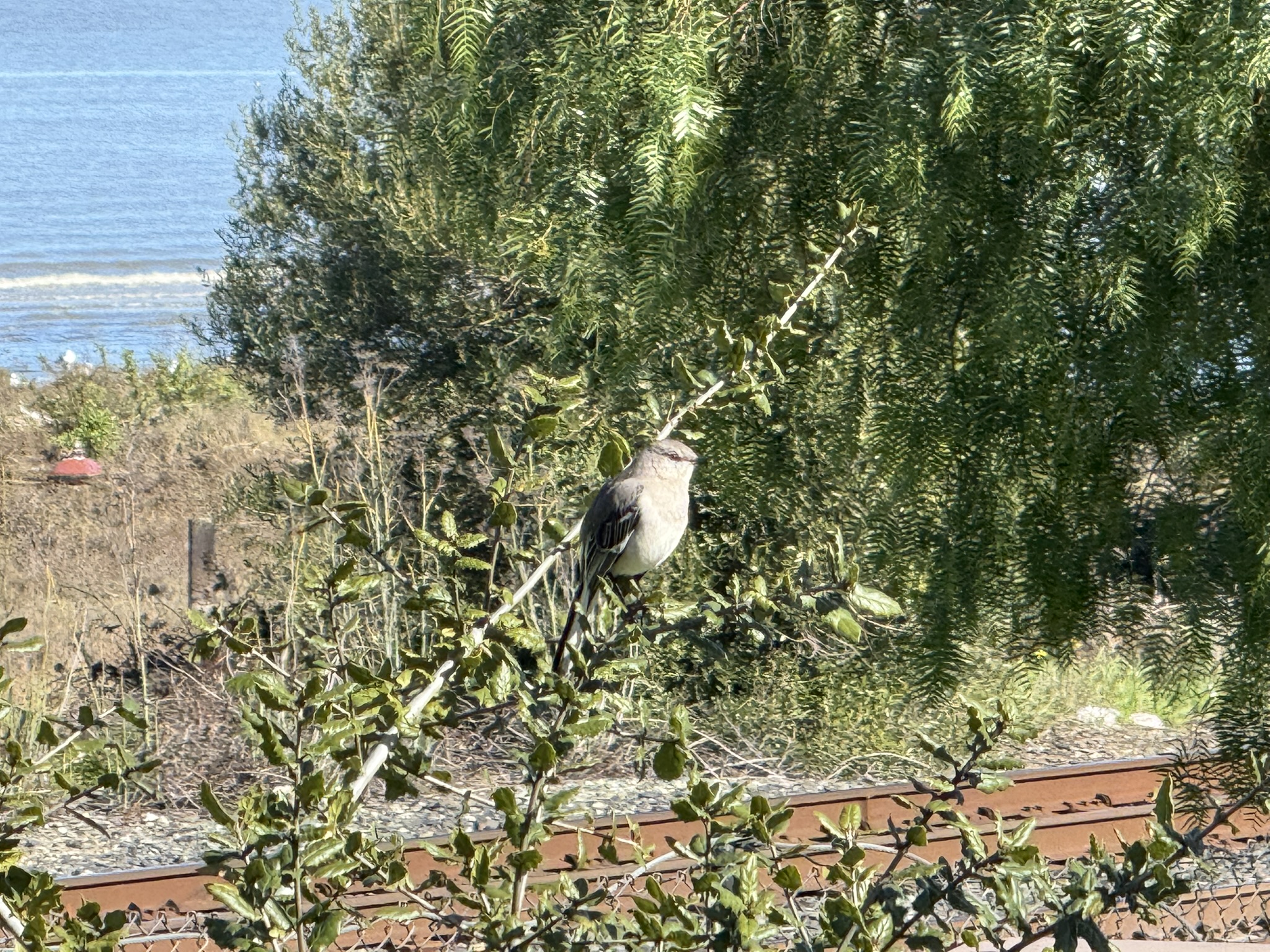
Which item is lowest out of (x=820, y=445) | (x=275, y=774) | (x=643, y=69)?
(x=275, y=774)

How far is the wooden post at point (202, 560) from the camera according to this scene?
34.0 ft

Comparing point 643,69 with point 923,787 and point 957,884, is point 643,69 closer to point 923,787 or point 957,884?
point 923,787

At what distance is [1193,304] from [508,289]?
26.1ft

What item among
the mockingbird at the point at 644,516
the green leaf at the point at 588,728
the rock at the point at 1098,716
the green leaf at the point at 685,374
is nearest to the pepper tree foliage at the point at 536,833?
the green leaf at the point at 588,728

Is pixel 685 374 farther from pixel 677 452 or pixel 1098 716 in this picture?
pixel 1098 716

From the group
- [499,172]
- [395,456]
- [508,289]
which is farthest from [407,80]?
[499,172]

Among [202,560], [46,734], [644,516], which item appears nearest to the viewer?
[46,734]

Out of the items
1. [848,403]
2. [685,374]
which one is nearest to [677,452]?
[848,403]

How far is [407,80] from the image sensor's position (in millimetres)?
10281

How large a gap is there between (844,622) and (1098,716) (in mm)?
6677

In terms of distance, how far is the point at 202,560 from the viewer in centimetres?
1059

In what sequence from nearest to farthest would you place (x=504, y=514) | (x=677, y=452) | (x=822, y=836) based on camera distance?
(x=504, y=514) < (x=677, y=452) < (x=822, y=836)

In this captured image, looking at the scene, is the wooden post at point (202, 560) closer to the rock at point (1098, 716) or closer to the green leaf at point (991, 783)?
the rock at point (1098, 716)

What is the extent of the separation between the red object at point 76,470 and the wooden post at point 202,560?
4.82 m
